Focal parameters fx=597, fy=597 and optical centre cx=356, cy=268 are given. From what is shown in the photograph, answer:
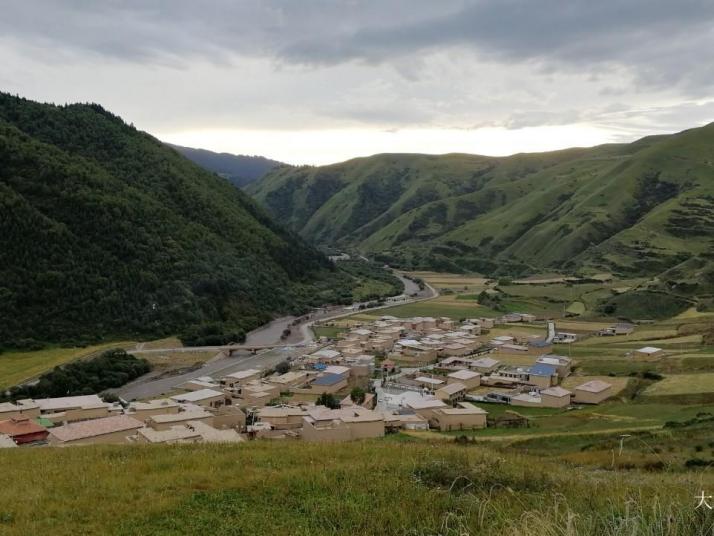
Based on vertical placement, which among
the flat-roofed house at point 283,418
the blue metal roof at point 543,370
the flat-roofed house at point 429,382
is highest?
the flat-roofed house at point 283,418

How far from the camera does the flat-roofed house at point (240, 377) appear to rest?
5175cm

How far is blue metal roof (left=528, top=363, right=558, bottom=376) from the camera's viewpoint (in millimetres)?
47969

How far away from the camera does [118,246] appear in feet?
265

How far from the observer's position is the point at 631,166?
16950cm

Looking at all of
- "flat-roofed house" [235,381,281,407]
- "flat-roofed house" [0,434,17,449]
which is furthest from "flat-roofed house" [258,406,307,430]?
"flat-roofed house" [0,434,17,449]

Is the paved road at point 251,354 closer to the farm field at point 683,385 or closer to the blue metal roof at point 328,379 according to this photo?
the blue metal roof at point 328,379

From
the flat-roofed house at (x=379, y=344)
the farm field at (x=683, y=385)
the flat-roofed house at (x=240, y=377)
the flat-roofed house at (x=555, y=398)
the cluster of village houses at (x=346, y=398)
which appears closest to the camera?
the cluster of village houses at (x=346, y=398)

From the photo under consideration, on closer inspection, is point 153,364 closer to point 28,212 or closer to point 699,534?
point 28,212

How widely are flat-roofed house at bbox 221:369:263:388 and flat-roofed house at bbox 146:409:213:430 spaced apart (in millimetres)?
15923

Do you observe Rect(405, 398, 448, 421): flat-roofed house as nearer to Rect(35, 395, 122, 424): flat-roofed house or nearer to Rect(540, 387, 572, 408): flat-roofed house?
Rect(540, 387, 572, 408): flat-roofed house

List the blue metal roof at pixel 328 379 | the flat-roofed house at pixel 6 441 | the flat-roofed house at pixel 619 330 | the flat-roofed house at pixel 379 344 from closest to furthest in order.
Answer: the flat-roofed house at pixel 6 441 < the blue metal roof at pixel 328 379 < the flat-roofed house at pixel 379 344 < the flat-roofed house at pixel 619 330

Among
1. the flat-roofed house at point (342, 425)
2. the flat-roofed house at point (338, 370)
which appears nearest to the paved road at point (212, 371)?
the flat-roofed house at point (338, 370)

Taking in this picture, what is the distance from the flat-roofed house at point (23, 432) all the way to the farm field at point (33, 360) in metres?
21.9

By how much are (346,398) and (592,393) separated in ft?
57.5
